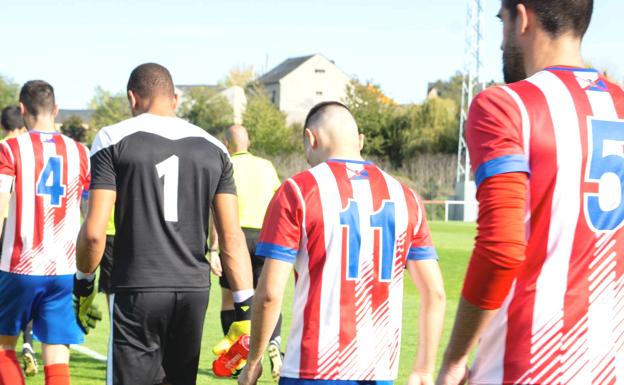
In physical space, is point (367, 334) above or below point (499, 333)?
below

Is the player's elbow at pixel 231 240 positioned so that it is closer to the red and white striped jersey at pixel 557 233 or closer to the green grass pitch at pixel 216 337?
the red and white striped jersey at pixel 557 233

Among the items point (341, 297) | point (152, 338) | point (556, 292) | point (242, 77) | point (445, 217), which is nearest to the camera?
point (556, 292)

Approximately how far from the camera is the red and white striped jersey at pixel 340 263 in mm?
4262

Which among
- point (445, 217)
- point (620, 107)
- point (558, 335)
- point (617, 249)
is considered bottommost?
point (445, 217)

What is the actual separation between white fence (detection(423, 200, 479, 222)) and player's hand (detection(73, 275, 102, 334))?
38582mm

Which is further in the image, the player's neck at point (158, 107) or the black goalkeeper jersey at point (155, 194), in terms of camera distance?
the player's neck at point (158, 107)

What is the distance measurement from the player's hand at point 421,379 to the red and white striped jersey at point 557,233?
101 cm

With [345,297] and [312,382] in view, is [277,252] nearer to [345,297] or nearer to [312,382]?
[345,297]

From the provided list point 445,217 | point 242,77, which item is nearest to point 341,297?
point 445,217

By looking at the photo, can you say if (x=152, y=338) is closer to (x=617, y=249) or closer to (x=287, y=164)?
(x=617, y=249)

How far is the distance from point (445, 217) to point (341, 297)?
41733mm

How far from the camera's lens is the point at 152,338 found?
5348mm

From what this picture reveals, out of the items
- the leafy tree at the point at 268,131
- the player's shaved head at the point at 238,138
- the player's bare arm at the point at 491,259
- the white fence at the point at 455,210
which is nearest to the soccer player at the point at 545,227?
the player's bare arm at the point at 491,259

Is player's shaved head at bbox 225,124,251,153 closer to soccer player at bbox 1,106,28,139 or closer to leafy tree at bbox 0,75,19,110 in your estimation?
soccer player at bbox 1,106,28,139
